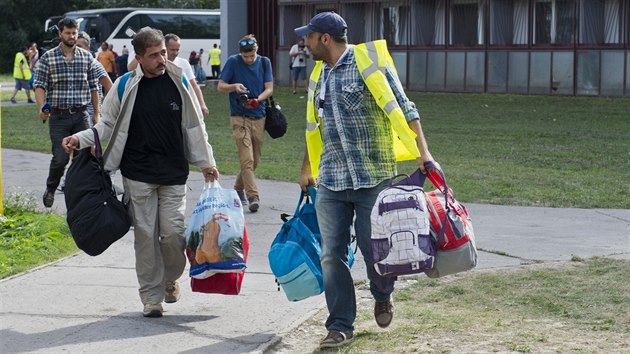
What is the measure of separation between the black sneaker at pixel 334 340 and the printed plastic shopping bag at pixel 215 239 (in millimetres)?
801

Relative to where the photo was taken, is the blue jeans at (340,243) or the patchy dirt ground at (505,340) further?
the blue jeans at (340,243)

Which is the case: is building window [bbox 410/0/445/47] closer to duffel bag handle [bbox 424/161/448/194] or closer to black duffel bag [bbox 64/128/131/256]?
black duffel bag [bbox 64/128/131/256]

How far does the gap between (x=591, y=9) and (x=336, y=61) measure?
2670 centimetres

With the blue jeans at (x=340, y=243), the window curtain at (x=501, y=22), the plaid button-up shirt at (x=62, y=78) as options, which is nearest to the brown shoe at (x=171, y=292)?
the blue jeans at (x=340, y=243)

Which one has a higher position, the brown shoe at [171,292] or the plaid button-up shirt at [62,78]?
the plaid button-up shirt at [62,78]

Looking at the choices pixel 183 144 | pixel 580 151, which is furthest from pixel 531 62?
pixel 183 144

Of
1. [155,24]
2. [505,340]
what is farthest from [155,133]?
[155,24]

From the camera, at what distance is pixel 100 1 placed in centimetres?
6850

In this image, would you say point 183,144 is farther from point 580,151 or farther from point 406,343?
point 580,151

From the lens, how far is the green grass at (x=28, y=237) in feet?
29.2

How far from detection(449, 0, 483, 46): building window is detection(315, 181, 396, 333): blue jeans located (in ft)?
94.1

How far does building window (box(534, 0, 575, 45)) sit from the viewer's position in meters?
32.2

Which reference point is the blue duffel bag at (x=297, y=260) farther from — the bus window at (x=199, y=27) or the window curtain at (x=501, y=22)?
the bus window at (x=199, y=27)

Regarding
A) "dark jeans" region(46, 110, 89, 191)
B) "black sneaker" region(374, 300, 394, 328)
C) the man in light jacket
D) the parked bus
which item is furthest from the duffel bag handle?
the parked bus
